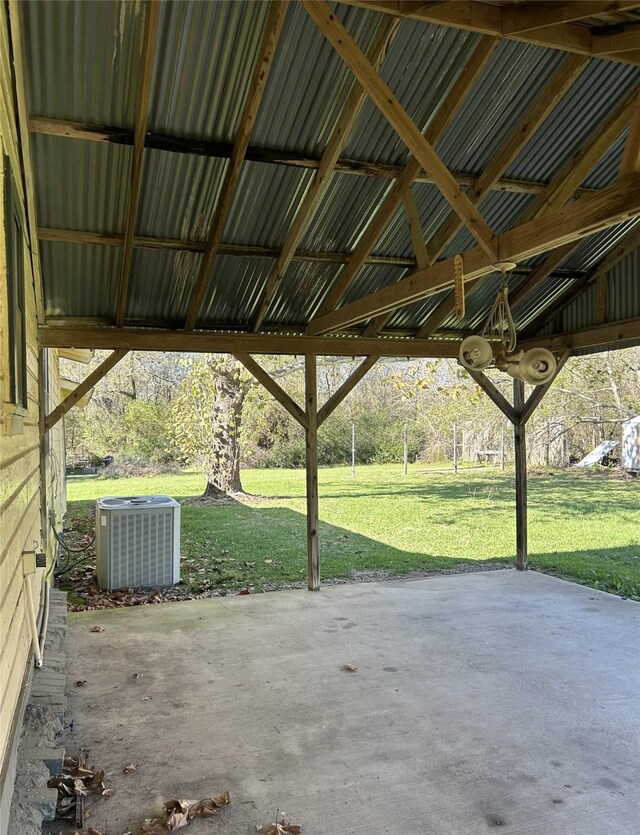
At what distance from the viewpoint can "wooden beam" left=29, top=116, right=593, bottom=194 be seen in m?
4.09

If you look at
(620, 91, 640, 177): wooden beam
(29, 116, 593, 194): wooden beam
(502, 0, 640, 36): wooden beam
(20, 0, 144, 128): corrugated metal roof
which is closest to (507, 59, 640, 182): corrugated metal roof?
(29, 116, 593, 194): wooden beam

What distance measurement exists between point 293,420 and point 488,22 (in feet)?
51.3

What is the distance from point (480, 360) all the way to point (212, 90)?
2575mm

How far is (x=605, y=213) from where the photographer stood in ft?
9.56

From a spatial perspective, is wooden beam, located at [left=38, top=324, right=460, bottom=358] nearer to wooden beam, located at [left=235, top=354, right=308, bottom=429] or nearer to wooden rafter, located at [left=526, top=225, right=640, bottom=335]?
wooden beam, located at [left=235, top=354, right=308, bottom=429]

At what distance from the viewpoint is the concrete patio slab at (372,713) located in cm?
287

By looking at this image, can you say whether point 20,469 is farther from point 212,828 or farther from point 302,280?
point 302,280

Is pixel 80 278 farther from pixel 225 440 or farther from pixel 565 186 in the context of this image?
pixel 225 440

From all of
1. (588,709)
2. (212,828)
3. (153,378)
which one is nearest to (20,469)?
(212,828)

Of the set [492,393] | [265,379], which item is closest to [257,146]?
[265,379]

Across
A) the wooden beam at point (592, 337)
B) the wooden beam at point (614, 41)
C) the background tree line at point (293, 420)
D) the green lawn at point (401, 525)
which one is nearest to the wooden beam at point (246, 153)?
the wooden beam at point (614, 41)

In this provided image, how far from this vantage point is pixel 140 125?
13.1 ft

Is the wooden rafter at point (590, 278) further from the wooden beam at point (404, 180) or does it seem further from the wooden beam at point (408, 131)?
the wooden beam at point (408, 131)

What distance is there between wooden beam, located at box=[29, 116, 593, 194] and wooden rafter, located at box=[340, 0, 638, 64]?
1.25 ft
